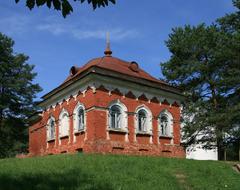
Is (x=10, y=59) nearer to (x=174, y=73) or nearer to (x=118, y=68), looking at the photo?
(x=174, y=73)

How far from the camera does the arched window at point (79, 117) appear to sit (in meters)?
25.6

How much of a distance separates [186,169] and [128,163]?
8.33 feet

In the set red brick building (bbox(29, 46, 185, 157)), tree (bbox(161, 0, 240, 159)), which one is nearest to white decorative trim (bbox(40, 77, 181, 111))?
red brick building (bbox(29, 46, 185, 157))

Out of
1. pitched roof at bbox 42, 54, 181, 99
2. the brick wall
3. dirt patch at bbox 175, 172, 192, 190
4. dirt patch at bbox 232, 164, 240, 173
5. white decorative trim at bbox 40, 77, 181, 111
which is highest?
pitched roof at bbox 42, 54, 181, 99

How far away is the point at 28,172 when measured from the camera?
15195 millimetres

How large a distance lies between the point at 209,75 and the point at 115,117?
14452mm

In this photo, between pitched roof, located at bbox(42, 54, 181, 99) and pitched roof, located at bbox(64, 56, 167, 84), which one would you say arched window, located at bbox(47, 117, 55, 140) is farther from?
pitched roof, located at bbox(64, 56, 167, 84)

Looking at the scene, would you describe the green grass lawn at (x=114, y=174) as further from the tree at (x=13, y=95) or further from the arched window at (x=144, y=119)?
the tree at (x=13, y=95)

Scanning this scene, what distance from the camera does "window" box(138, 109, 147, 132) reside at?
87.3 feet

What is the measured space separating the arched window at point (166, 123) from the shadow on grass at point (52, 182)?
13458 mm

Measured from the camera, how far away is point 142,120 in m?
26.9

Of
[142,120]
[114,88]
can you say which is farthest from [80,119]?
[142,120]

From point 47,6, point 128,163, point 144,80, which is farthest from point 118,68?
point 47,6

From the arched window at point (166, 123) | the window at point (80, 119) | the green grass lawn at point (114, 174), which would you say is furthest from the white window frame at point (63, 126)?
the green grass lawn at point (114, 174)
